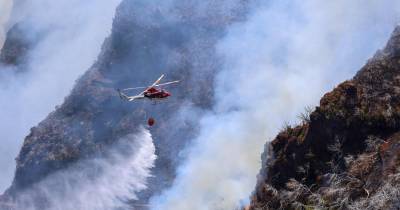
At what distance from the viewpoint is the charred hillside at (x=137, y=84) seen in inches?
2272

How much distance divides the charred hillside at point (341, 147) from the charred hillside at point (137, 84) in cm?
2175

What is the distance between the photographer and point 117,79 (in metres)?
61.1

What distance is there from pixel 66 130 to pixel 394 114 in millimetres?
35708

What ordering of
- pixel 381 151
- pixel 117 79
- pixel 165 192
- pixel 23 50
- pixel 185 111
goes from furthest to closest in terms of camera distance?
1. pixel 23 50
2. pixel 117 79
3. pixel 185 111
4. pixel 165 192
5. pixel 381 151

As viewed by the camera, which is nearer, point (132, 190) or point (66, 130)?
point (132, 190)

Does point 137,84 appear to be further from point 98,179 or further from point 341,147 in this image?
point 341,147

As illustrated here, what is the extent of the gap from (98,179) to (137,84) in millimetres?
10058

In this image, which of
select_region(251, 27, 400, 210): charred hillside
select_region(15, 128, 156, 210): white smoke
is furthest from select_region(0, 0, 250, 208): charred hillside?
select_region(251, 27, 400, 210): charred hillside

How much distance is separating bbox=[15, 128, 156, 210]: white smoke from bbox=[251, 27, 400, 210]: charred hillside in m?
22.2

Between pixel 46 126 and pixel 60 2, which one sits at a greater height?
pixel 60 2

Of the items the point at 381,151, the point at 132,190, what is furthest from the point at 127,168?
the point at 381,151

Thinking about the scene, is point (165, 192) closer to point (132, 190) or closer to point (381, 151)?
point (132, 190)

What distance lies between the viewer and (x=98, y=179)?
189ft

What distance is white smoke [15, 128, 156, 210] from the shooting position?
5609 centimetres
